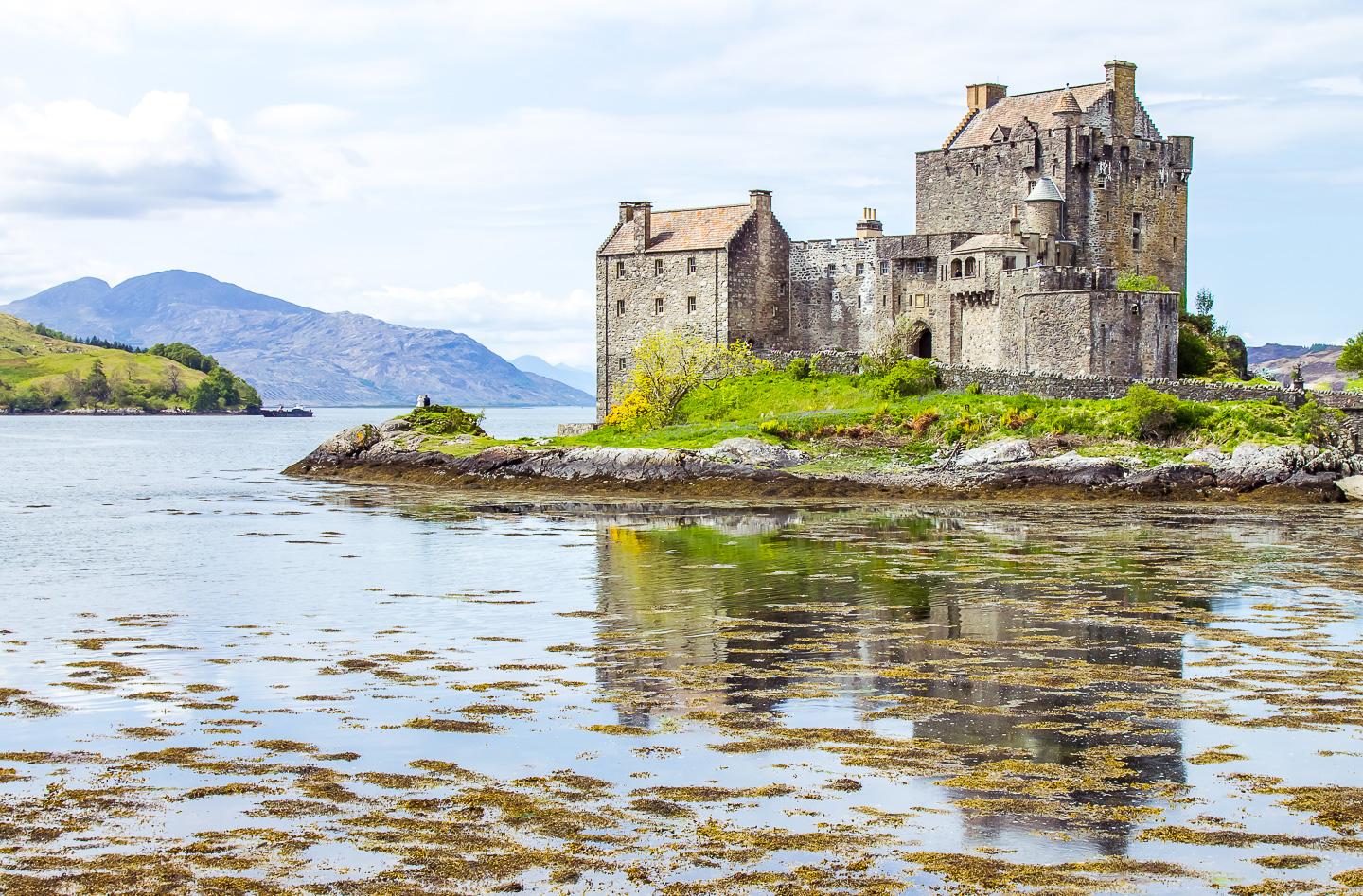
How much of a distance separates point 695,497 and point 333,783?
39487mm

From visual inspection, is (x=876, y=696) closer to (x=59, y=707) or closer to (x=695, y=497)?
(x=59, y=707)

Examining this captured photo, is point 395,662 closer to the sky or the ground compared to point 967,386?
closer to the ground

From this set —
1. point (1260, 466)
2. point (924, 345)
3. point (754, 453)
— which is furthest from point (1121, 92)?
point (754, 453)

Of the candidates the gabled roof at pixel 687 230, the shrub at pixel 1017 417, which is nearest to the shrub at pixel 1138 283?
the shrub at pixel 1017 417

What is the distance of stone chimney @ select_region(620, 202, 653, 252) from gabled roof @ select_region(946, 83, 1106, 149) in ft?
49.6

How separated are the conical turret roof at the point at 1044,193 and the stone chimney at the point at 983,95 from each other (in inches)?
317

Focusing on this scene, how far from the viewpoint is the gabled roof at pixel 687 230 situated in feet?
233

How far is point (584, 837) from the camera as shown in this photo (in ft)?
42.0

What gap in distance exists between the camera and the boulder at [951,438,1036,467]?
5259 cm

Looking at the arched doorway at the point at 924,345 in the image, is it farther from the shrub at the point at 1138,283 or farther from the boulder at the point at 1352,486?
the boulder at the point at 1352,486

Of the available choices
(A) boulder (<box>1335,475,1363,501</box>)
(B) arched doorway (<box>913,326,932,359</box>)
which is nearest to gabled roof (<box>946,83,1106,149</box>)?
(B) arched doorway (<box>913,326,932,359</box>)

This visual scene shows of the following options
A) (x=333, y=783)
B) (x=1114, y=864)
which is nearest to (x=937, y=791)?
(x=1114, y=864)

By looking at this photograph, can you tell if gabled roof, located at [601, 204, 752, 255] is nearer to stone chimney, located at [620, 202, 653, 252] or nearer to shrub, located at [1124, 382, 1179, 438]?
stone chimney, located at [620, 202, 653, 252]

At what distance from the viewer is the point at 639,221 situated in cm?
7356
